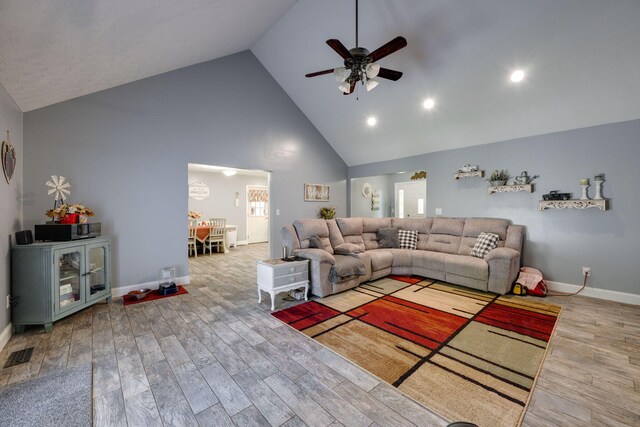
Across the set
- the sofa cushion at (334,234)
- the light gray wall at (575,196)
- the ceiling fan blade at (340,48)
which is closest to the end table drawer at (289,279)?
the sofa cushion at (334,234)

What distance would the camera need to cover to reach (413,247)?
5.11 m

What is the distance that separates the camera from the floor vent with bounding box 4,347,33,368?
6.95 ft

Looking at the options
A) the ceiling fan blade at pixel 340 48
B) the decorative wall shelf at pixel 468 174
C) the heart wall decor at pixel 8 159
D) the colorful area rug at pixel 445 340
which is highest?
the ceiling fan blade at pixel 340 48

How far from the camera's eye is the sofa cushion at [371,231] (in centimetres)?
506

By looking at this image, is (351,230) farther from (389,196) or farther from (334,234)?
(389,196)

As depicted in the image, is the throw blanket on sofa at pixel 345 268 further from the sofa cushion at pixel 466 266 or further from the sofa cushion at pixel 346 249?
the sofa cushion at pixel 466 266

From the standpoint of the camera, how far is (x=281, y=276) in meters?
3.31

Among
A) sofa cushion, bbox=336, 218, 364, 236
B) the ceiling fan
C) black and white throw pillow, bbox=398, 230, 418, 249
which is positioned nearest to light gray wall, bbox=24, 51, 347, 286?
sofa cushion, bbox=336, 218, 364, 236

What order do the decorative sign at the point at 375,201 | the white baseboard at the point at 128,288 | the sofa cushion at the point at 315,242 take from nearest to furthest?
the white baseboard at the point at 128,288
the sofa cushion at the point at 315,242
the decorative sign at the point at 375,201

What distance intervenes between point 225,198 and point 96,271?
5.48 metres

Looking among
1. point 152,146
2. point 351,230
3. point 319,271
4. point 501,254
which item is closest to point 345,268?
point 319,271

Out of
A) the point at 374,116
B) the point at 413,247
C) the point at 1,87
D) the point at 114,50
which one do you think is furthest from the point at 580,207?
the point at 1,87

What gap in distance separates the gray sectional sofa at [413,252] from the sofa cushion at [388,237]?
0.27 ft

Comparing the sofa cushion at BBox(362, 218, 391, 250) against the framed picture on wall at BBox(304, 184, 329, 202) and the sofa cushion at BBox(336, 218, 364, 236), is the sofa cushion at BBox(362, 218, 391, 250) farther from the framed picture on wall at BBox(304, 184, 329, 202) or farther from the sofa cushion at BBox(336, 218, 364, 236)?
the framed picture on wall at BBox(304, 184, 329, 202)
